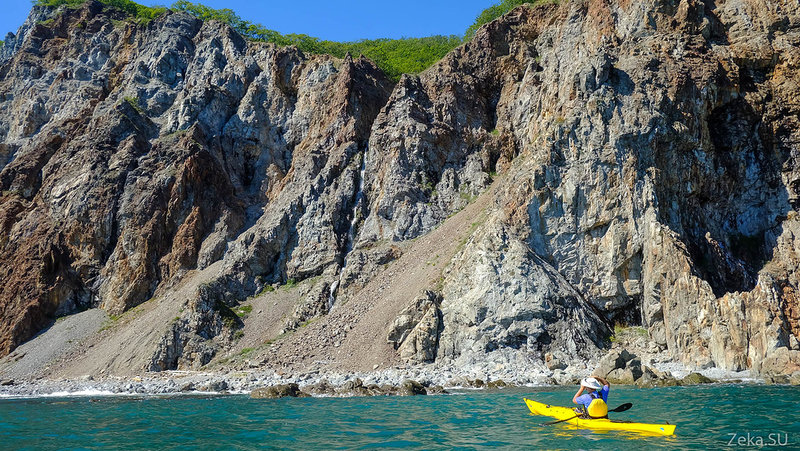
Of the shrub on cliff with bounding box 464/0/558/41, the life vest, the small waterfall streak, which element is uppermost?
the shrub on cliff with bounding box 464/0/558/41

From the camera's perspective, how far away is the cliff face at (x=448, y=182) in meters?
35.8

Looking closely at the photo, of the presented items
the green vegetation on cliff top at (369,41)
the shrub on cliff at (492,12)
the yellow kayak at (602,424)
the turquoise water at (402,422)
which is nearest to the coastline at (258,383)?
the turquoise water at (402,422)

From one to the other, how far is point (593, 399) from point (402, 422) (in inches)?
245

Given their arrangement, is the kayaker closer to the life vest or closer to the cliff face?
the life vest

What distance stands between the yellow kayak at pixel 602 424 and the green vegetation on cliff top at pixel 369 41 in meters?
61.8

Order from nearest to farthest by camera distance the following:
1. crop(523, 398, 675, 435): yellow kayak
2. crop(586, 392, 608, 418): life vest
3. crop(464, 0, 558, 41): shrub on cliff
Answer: crop(523, 398, 675, 435): yellow kayak < crop(586, 392, 608, 418): life vest < crop(464, 0, 558, 41): shrub on cliff

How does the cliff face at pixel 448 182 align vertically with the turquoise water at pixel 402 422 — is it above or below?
above

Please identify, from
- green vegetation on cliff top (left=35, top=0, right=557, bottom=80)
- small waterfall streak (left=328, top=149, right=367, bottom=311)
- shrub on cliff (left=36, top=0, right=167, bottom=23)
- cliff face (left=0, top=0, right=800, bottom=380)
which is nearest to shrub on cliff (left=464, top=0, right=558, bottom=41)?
green vegetation on cliff top (left=35, top=0, right=557, bottom=80)

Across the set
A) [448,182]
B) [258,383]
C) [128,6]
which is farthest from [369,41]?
[258,383]

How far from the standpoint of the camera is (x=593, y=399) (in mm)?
16719

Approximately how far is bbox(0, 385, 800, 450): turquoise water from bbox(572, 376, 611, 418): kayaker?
82cm

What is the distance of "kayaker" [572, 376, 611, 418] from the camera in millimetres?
16594

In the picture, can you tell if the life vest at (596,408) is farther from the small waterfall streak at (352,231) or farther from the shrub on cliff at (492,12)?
the shrub on cliff at (492,12)

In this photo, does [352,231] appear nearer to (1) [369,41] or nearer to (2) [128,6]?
(1) [369,41]
